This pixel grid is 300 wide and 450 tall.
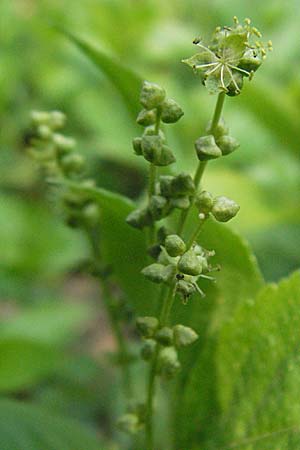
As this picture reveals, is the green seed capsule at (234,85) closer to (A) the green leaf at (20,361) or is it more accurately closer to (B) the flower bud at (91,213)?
(B) the flower bud at (91,213)

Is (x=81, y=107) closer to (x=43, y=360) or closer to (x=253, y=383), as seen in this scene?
(x=43, y=360)

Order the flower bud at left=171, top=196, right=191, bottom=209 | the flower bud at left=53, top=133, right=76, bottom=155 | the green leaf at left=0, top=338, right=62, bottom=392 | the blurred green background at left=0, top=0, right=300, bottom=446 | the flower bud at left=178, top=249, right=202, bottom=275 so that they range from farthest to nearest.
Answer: the blurred green background at left=0, top=0, right=300, bottom=446 → the green leaf at left=0, top=338, right=62, bottom=392 → the flower bud at left=53, top=133, right=76, bottom=155 → the flower bud at left=171, top=196, right=191, bottom=209 → the flower bud at left=178, top=249, right=202, bottom=275

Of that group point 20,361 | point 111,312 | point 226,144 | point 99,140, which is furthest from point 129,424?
point 99,140

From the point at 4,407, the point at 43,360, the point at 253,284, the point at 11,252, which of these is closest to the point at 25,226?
the point at 11,252

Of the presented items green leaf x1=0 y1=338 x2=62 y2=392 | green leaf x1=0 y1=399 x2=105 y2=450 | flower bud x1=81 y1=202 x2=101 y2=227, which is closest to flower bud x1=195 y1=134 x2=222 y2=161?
flower bud x1=81 y1=202 x2=101 y2=227

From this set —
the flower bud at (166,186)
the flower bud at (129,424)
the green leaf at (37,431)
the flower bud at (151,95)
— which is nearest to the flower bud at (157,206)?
the flower bud at (166,186)

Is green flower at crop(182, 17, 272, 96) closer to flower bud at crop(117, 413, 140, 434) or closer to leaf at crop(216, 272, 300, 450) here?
leaf at crop(216, 272, 300, 450)
